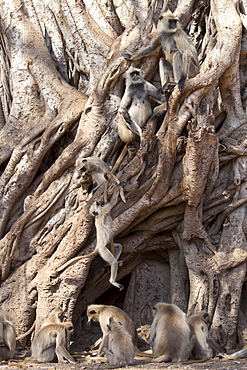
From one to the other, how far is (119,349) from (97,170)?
8.33 feet

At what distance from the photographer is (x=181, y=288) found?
9047 millimetres

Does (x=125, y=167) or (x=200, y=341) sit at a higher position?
(x=125, y=167)

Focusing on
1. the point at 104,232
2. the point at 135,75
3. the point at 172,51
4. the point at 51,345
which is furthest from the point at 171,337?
the point at 172,51

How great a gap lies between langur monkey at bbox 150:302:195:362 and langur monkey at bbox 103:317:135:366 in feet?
1.27

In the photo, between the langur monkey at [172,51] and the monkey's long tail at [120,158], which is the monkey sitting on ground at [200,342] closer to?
the monkey's long tail at [120,158]

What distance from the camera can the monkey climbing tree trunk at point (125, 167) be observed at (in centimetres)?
850


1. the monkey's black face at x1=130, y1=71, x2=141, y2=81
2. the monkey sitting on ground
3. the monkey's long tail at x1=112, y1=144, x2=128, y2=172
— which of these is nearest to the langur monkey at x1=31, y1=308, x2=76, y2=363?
the monkey sitting on ground

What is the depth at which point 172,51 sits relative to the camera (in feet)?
29.4

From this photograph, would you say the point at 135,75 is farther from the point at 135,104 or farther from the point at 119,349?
the point at 119,349

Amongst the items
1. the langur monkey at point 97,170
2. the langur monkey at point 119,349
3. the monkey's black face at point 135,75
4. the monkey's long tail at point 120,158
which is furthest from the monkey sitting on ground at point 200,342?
the monkey's black face at point 135,75

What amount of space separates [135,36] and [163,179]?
8.30 feet

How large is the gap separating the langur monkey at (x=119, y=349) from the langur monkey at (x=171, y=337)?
1.27ft

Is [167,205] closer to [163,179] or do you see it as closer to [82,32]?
[163,179]

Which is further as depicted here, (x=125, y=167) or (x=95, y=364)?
(x=125, y=167)
